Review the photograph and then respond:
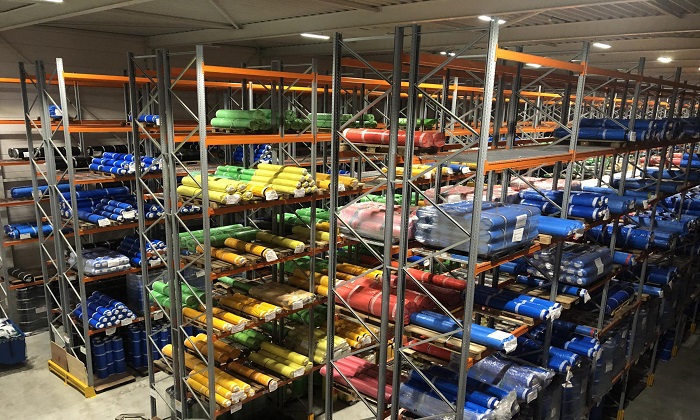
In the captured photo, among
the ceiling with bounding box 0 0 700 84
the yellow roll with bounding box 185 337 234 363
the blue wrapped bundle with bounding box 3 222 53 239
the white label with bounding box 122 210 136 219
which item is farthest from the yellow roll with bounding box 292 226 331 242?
the blue wrapped bundle with bounding box 3 222 53 239

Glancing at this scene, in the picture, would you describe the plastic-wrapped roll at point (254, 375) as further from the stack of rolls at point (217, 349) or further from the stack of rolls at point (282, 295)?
the stack of rolls at point (282, 295)

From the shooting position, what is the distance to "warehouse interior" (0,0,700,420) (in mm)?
5398

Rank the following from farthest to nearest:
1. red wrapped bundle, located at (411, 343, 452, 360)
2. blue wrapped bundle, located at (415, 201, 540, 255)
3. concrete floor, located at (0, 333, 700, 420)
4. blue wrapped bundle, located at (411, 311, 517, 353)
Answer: concrete floor, located at (0, 333, 700, 420) → red wrapped bundle, located at (411, 343, 452, 360) → blue wrapped bundle, located at (411, 311, 517, 353) → blue wrapped bundle, located at (415, 201, 540, 255)

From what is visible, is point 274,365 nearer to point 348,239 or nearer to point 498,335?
point 348,239

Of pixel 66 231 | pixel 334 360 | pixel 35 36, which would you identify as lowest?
pixel 334 360

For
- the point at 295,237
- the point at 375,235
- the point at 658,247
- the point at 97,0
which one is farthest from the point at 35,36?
the point at 658,247

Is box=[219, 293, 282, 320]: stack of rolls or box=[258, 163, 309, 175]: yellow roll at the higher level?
box=[258, 163, 309, 175]: yellow roll

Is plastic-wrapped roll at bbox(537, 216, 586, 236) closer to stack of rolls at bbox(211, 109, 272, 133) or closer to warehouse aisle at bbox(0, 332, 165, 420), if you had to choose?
stack of rolls at bbox(211, 109, 272, 133)

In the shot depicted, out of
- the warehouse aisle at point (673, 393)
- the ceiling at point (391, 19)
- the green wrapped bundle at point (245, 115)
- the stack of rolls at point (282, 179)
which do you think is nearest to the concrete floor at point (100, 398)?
the warehouse aisle at point (673, 393)

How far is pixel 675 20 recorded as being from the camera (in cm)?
714

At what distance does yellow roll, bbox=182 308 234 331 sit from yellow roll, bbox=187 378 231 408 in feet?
2.77

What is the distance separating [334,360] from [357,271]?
9.98 ft

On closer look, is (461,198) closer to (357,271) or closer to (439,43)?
(357,271)

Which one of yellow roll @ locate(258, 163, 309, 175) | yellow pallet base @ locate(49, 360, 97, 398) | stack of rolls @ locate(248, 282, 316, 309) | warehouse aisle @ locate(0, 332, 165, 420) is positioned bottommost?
warehouse aisle @ locate(0, 332, 165, 420)
